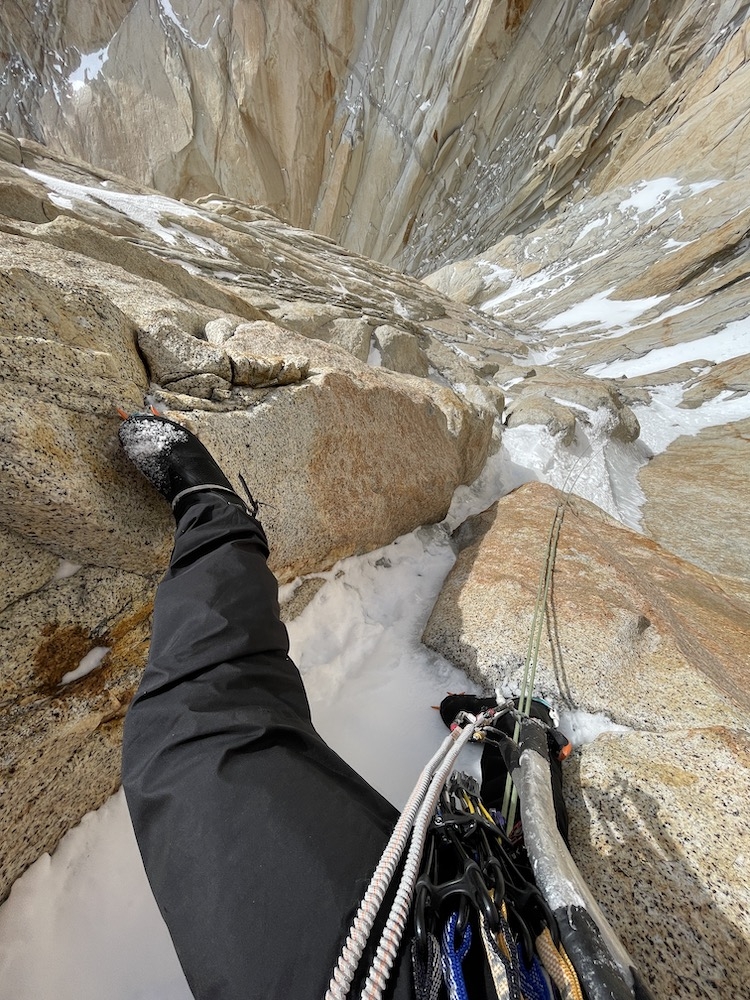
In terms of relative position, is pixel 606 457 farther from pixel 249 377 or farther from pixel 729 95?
pixel 729 95

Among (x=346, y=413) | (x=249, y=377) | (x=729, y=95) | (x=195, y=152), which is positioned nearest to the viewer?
(x=249, y=377)

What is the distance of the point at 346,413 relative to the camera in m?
3.73

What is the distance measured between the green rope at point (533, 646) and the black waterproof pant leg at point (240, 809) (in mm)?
760

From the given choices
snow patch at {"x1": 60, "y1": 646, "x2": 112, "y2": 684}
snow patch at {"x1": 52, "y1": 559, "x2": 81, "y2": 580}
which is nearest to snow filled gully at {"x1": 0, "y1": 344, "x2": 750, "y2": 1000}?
snow patch at {"x1": 60, "y1": 646, "x2": 112, "y2": 684}

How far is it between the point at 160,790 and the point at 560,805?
1.70 metres

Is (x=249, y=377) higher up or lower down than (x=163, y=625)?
higher up

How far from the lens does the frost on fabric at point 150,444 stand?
2.13m

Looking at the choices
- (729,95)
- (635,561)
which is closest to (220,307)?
(635,561)

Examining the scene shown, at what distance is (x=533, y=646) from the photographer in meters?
2.82

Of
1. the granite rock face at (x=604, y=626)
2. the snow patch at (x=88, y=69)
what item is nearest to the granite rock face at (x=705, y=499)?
the granite rock face at (x=604, y=626)

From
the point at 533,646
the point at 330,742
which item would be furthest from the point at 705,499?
the point at 330,742

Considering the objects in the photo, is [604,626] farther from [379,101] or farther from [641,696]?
[379,101]

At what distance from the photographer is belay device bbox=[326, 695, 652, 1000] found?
954mm

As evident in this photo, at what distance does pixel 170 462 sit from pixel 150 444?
0.14 meters
